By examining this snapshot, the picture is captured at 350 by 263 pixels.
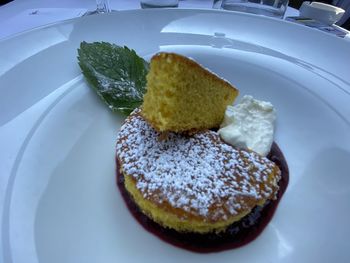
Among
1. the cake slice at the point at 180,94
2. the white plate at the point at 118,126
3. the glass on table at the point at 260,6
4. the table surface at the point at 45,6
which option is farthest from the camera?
the glass on table at the point at 260,6

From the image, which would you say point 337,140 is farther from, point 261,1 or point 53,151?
point 261,1

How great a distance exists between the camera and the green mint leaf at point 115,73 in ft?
4.74

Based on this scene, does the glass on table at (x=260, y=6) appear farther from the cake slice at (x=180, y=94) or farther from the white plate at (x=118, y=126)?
the cake slice at (x=180, y=94)

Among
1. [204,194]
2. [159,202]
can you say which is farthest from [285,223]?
[159,202]

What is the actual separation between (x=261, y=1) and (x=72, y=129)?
1832 millimetres

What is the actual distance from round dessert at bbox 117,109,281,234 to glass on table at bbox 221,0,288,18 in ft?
4.84

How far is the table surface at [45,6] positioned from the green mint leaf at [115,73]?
694 millimetres

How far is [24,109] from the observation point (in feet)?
3.87

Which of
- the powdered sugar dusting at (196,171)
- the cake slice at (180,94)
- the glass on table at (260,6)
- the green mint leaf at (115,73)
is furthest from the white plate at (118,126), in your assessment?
the glass on table at (260,6)

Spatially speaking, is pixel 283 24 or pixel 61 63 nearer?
pixel 61 63

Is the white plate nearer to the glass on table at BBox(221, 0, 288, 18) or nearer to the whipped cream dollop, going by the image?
the whipped cream dollop

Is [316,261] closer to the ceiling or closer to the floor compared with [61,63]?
closer to the floor

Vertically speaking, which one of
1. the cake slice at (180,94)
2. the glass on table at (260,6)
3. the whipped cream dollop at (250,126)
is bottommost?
the whipped cream dollop at (250,126)

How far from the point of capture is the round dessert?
3.28 feet
